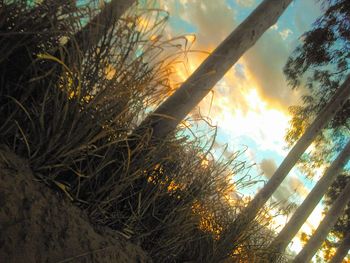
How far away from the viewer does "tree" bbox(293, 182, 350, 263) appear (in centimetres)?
905

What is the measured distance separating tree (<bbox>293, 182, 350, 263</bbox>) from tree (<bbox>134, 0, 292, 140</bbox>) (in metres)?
6.80

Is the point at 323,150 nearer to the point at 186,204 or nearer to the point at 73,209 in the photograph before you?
the point at 186,204

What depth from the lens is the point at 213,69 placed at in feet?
11.6

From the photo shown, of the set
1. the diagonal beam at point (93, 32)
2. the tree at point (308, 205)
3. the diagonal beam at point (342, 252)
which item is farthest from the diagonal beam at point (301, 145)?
the diagonal beam at point (342, 252)

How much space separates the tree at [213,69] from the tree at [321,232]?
22.3 ft

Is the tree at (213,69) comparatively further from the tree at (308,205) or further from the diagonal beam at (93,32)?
the tree at (308,205)

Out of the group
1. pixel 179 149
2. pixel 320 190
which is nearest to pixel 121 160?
pixel 179 149

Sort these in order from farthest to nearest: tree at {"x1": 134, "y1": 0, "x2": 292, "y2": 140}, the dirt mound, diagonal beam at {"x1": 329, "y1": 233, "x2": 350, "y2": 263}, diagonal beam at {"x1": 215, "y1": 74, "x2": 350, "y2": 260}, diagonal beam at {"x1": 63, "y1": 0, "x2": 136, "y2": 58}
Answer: diagonal beam at {"x1": 329, "y1": 233, "x2": 350, "y2": 263}
diagonal beam at {"x1": 215, "y1": 74, "x2": 350, "y2": 260}
tree at {"x1": 134, "y1": 0, "x2": 292, "y2": 140}
diagonal beam at {"x1": 63, "y1": 0, "x2": 136, "y2": 58}
the dirt mound

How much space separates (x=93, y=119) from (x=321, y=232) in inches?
339

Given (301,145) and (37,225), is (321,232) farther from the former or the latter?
(37,225)

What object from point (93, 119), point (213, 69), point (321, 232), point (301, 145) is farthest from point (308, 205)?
point (93, 119)

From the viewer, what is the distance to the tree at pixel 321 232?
29.7ft

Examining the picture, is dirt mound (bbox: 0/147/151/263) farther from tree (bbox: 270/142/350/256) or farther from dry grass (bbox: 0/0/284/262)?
tree (bbox: 270/142/350/256)

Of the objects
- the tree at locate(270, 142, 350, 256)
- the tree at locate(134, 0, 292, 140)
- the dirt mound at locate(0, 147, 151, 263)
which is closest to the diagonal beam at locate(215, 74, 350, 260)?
the tree at locate(270, 142, 350, 256)
